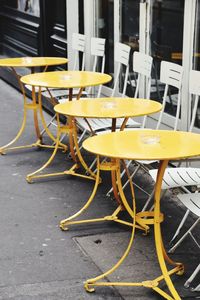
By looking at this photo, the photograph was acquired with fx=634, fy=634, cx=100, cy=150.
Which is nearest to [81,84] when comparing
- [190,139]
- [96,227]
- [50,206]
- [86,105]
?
[86,105]

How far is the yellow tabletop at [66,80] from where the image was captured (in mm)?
6250

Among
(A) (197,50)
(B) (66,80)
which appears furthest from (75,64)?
(A) (197,50)

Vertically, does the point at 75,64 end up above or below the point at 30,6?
below

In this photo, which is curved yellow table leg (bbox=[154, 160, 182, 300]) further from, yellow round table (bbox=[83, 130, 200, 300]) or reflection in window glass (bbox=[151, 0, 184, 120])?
reflection in window glass (bbox=[151, 0, 184, 120])

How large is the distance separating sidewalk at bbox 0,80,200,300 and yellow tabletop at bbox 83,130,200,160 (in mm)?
901

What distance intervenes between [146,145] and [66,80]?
268cm

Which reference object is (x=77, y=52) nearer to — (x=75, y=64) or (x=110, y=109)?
(x=75, y=64)

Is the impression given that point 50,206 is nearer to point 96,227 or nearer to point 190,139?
point 96,227

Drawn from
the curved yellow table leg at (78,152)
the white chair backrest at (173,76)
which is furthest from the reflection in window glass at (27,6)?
the white chair backrest at (173,76)

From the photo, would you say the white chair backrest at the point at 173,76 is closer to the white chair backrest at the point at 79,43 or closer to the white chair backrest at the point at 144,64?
the white chair backrest at the point at 144,64

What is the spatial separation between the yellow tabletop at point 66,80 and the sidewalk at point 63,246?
92cm

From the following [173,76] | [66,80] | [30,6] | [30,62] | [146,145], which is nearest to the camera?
[146,145]

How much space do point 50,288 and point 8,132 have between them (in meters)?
4.26

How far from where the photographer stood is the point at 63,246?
4785 mm
